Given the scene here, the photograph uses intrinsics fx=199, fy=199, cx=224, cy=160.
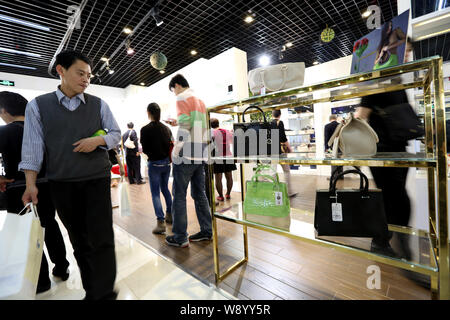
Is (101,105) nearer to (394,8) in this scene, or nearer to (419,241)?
(419,241)

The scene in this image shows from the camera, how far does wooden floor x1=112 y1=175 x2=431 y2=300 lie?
52.3 inches

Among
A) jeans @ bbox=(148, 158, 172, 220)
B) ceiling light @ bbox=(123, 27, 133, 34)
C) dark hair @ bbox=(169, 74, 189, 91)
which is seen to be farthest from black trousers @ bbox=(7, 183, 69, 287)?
ceiling light @ bbox=(123, 27, 133, 34)

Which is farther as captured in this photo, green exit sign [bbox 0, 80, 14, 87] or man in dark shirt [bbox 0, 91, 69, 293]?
green exit sign [bbox 0, 80, 14, 87]

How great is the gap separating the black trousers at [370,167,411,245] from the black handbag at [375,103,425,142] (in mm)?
253

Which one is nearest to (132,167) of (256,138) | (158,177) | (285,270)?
(158,177)

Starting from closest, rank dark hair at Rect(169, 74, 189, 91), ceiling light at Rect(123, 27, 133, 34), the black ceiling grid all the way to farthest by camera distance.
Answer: dark hair at Rect(169, 74, 189, 91) → the black ceiling grid → ceiling light at Rect(123, 27, 133, 34)

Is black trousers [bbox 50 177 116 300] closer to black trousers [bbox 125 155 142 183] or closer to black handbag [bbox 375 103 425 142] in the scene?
black handbag [bbox 375 103 425 142]

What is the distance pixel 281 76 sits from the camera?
49.2 inches

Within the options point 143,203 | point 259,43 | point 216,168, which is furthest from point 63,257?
point 259,43

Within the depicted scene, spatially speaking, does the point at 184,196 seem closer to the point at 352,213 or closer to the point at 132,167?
the point at 352,213

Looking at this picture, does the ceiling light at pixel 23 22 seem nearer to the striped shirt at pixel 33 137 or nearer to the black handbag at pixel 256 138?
the striped shirt at pixel 33 137

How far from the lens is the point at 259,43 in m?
5.53

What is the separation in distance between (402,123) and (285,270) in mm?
1425

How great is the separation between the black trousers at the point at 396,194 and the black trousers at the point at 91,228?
206 centimetres
